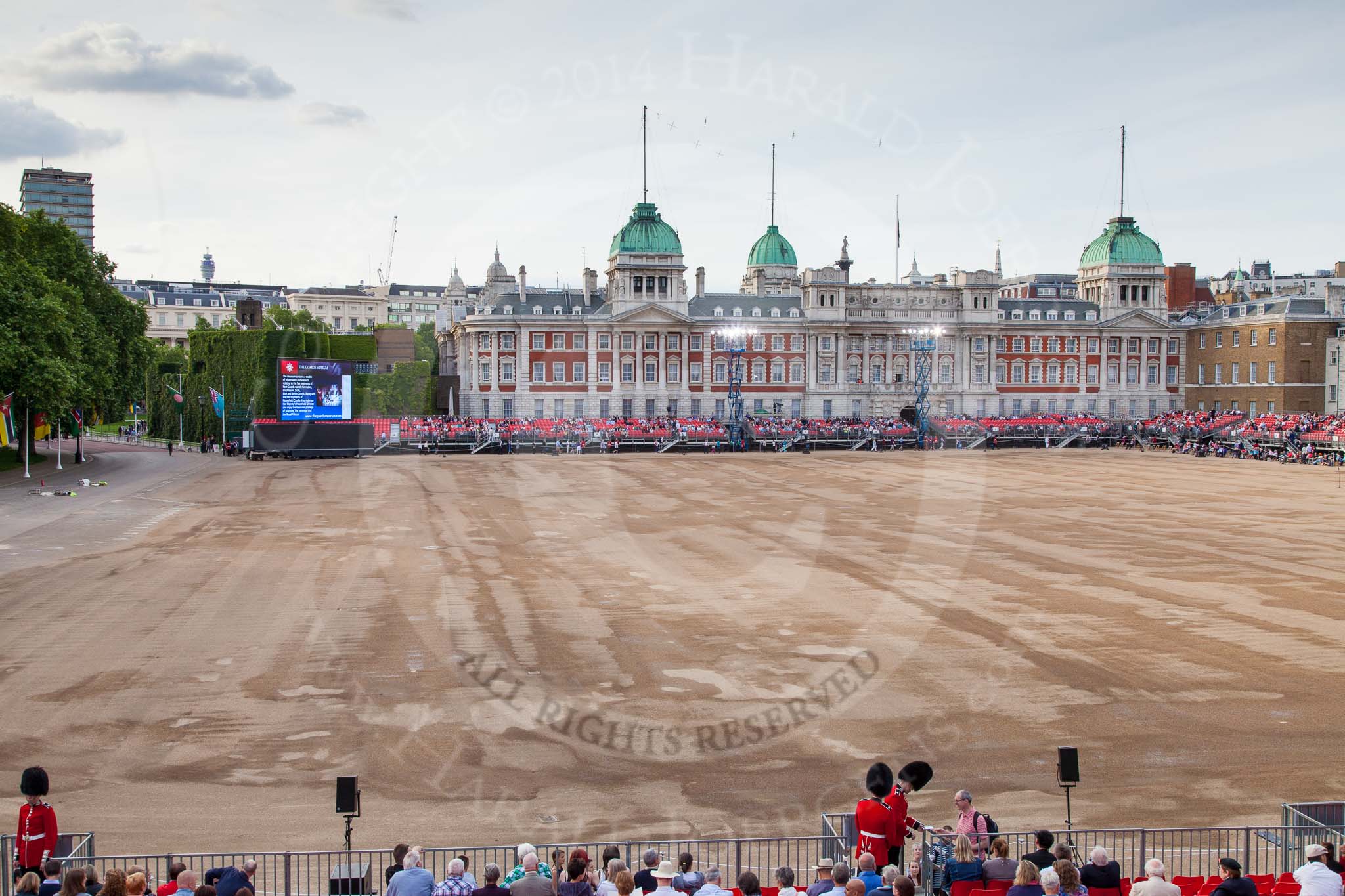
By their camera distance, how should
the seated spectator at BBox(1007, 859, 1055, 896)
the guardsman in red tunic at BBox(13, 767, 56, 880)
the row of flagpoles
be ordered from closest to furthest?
1. the seated spectator at BBox(1007, 859, 1055, 896)
2. the guardsman in red tunic at BBox(13, 767, 56, 880)
3. the row of flagpoles

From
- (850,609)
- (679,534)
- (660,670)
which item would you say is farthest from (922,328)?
(660,670)

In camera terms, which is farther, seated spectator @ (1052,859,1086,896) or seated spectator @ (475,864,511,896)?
seated spectator @ (475,864,511,896)

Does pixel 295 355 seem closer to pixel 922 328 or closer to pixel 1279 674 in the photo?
pixel 922 328

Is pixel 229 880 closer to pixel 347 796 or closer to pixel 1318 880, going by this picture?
pixel 347 796

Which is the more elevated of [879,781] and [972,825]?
[879,781]

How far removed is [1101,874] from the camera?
934 cm

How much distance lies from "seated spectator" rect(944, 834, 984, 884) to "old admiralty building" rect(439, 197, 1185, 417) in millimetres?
85810

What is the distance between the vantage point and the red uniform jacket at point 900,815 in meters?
10.5

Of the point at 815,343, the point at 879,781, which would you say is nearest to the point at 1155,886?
the point at 879,781

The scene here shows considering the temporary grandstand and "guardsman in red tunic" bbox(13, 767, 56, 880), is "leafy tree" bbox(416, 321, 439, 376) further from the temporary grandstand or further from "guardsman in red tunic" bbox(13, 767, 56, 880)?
"guardsman in red tunic" bbox(13, 767, 56, 880)

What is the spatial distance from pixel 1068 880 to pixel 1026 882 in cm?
35

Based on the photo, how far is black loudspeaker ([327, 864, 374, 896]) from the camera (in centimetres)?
980

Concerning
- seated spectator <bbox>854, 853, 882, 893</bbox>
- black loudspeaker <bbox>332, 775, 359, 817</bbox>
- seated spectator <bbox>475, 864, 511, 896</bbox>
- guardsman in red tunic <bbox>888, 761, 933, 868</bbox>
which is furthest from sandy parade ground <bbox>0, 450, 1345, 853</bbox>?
seated spectator <bbox>475, 864, 511, 896</bbox>

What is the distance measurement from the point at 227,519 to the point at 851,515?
24303mm
